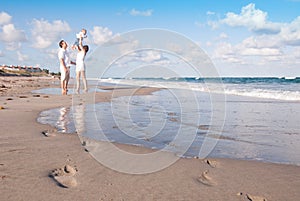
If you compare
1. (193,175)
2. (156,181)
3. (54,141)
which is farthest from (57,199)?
(54,141)

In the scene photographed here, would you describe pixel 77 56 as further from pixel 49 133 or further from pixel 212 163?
pixel 212 163

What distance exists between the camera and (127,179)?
10.3ft

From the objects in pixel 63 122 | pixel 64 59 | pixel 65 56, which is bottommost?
pixel 63 122

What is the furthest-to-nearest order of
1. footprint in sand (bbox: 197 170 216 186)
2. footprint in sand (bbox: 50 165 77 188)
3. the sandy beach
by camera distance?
footprint in sand (bbox: 197 170 216 186) < footprint in sand (bbox: 50 165 77 188) < the sandy beach

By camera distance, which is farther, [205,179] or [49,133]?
[49,133]

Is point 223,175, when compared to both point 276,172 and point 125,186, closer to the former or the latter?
point 276,172

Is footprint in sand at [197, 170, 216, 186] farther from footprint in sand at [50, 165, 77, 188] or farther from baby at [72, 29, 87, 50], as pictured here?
baby at [72, 29, 87, 50]

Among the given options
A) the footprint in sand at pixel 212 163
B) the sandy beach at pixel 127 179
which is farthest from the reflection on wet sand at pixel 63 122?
the footprint in sand at pixel 212 163

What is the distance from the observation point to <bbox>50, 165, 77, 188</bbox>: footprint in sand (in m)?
2.95

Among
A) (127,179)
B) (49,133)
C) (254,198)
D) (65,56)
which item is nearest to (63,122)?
(49,133)

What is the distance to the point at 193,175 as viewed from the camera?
339cm

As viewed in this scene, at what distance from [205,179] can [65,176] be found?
61.0 inches

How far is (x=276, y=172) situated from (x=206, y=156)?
3.26ft

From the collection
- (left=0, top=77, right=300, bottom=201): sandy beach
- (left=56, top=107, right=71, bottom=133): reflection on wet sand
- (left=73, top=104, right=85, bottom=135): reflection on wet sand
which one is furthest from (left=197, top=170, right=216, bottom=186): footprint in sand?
(left=56, top=107, right=71, bottom=133): reflection on wet sand
